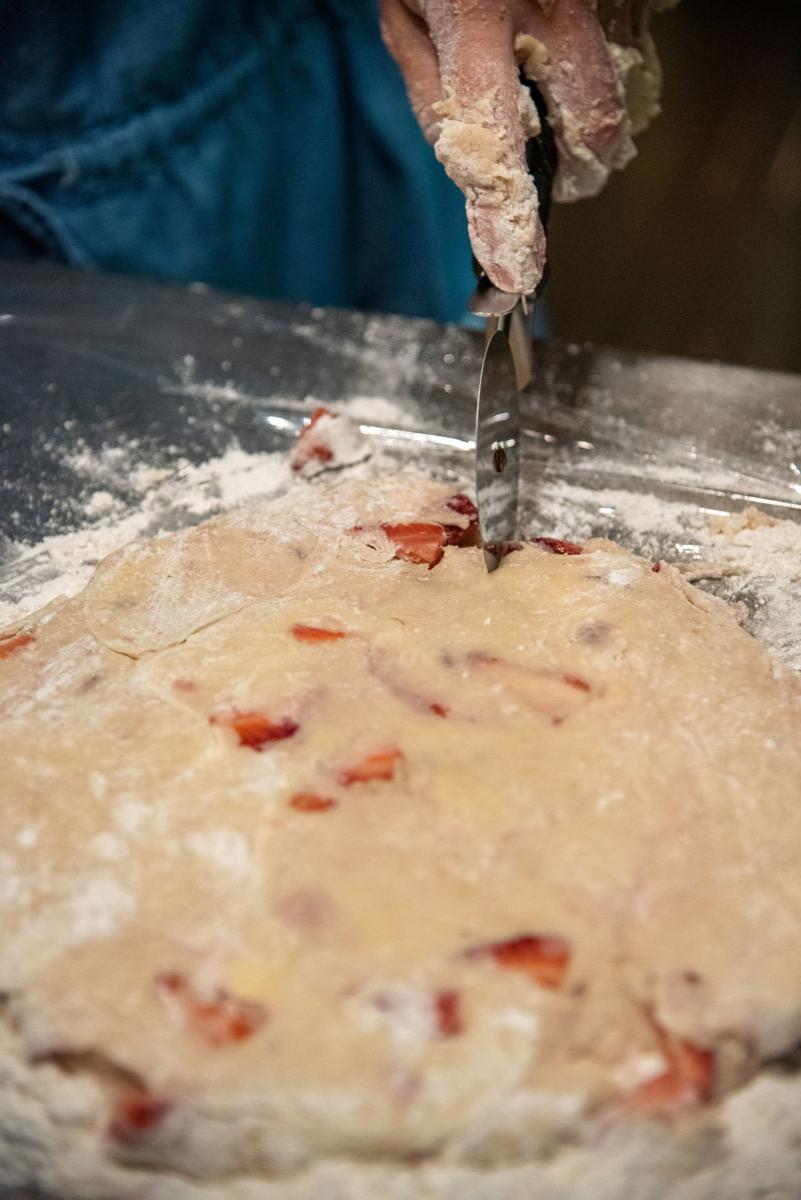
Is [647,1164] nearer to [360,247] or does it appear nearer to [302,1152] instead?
[302,1152]

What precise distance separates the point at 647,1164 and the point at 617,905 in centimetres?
24

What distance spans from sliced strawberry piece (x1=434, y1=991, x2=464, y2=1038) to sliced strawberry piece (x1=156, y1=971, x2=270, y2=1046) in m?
0.17

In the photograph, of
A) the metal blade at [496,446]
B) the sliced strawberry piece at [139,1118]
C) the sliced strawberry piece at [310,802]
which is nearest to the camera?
the sliced strawberry piece at [139,1118]

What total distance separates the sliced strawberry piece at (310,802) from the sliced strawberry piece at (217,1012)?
0.71ft

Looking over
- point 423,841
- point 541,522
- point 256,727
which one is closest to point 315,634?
point 256,727

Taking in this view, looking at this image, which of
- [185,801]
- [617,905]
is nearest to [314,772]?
[185,801]

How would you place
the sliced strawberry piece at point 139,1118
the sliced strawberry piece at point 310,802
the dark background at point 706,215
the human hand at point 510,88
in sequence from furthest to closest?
the dark background at point 706,215, the human hand at point 510,88, the sliced strawberry piece at point 310,802, the sliced strawberry piece at point 139,1118

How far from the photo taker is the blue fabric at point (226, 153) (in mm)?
2164

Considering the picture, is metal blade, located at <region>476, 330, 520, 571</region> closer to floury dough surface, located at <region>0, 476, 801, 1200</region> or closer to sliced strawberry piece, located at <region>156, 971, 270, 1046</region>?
floury dough surface, located at <region>0, 476, 801, 1200</region>

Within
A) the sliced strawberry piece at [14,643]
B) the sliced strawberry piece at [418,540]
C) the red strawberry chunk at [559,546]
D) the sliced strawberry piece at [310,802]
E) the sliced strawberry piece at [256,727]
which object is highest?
the sliced strawberry piece at [418,540]

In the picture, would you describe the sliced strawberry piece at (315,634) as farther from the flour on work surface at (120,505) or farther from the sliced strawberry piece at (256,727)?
the flour on work surface at (120,505)

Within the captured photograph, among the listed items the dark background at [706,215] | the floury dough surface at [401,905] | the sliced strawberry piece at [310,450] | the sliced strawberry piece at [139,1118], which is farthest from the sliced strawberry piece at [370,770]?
the dark background at [706,215]

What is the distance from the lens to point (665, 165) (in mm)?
4551

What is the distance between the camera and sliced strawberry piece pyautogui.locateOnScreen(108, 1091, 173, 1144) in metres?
0.94
